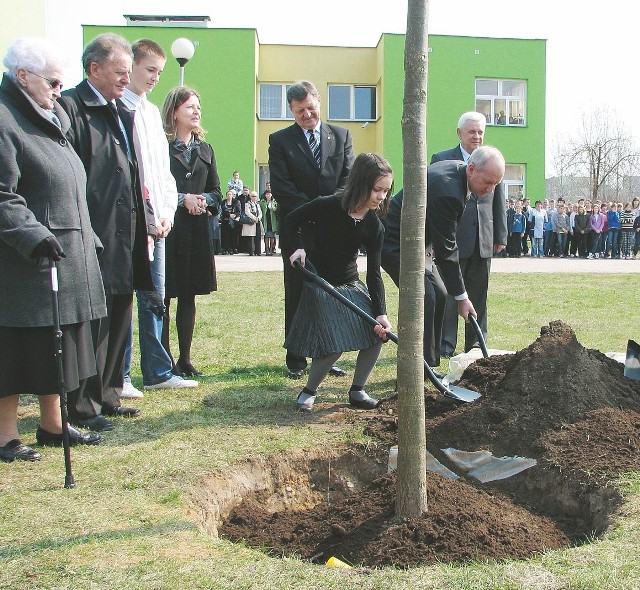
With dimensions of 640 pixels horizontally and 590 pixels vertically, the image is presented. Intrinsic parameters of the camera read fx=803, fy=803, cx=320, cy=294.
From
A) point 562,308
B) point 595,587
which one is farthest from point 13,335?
point 562,308

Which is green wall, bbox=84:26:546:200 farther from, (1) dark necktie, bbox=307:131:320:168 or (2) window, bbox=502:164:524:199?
(1) dark necktie, bbox=307:131:320:168

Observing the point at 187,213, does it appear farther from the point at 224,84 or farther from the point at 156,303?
the point at 224,84

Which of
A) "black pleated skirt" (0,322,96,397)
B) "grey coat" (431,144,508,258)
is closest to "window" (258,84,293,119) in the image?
"grey coat" (431,144,508,258)

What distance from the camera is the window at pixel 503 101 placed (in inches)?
1348

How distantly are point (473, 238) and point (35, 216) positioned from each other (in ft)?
14.7

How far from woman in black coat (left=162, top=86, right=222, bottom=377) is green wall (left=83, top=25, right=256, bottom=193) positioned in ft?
83.9

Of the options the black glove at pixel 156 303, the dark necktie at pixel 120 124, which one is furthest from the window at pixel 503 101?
the dark necktie at pixel 120 124

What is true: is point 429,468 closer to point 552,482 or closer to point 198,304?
point 552,482

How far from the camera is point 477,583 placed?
293cm

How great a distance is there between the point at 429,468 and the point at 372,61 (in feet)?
105

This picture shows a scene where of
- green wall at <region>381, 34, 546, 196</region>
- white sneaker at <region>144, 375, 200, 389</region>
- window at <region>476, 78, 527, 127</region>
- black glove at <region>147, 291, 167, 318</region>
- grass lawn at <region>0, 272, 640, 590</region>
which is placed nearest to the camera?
grass lawn at <region>0, 272, 640, 590</region>

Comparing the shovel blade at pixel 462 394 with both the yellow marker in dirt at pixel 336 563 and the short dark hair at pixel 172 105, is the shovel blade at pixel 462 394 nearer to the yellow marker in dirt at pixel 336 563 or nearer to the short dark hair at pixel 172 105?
the yellow marker in dirt at pixel 336 563

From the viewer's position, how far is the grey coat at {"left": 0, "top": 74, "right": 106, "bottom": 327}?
413 centimetres

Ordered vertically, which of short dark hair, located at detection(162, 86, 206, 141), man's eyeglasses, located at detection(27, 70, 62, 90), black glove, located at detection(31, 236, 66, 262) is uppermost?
short dark hair, located at detection(162, 86, 206, 141)
